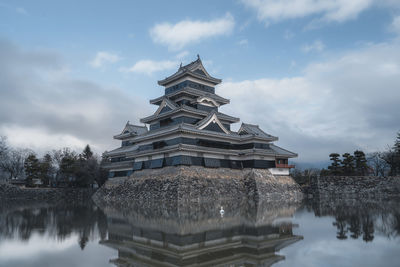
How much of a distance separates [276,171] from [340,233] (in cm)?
2443

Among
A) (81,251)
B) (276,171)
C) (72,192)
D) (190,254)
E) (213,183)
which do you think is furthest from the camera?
(72,192)

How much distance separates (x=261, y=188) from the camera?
3103cm

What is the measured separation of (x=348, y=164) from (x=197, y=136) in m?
19.8

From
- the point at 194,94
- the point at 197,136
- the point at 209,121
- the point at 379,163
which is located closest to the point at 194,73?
the point at 194,94

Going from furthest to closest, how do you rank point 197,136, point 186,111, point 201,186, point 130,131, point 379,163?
1. point 379,163
2. point 130,131
3. point 186,111
4. point 197,136
5. point 201,186

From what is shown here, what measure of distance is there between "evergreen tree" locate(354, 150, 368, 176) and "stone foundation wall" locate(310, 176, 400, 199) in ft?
12.2

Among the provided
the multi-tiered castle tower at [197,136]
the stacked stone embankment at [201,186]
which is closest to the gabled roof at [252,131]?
the multi-tiered castle tower at [197,136]

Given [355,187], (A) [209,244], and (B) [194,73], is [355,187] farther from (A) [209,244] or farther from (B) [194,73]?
A: (A) [209,244]

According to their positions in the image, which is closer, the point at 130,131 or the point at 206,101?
the point at 206,101

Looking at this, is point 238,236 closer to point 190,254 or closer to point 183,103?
point 190,254

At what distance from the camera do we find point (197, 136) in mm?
31578

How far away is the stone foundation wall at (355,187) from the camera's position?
32.6 metres

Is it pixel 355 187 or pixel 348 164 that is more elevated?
pixel 348 164

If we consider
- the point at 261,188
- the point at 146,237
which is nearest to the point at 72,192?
the point at 261,188
